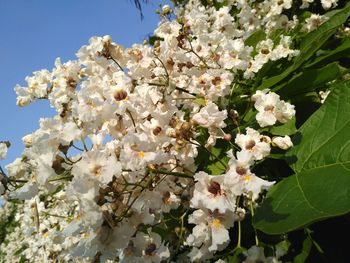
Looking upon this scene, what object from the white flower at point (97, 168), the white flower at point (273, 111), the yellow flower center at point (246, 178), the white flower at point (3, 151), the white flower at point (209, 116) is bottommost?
the yellow flower center at point (246, 178)

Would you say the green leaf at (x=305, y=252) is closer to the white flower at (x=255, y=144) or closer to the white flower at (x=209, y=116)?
the white flower at (x=255, y=144)

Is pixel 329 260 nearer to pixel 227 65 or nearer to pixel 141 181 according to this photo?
pixel 141 181

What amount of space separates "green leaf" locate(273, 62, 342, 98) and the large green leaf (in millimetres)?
154

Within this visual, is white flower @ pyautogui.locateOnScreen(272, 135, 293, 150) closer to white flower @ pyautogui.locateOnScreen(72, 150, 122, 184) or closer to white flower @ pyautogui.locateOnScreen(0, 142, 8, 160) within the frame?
white flower @ pyautogui.locateOnScreen(72, 150, 122, 184)

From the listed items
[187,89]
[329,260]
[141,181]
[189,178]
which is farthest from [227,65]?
[329,260]

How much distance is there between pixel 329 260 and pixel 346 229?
0.39ft

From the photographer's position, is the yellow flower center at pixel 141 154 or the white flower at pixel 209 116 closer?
the yellow flower center at pixel 141 154

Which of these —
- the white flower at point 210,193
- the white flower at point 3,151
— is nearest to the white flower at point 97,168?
the white flower at point 210,193

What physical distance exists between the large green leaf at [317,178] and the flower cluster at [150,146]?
6 centimetres

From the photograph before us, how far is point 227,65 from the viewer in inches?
58.6

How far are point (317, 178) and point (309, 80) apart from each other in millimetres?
447

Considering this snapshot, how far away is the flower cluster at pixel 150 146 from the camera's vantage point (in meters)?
1.01

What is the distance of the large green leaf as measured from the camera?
0.87 m

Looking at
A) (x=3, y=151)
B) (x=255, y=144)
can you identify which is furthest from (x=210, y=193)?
(x=3, y=151)
